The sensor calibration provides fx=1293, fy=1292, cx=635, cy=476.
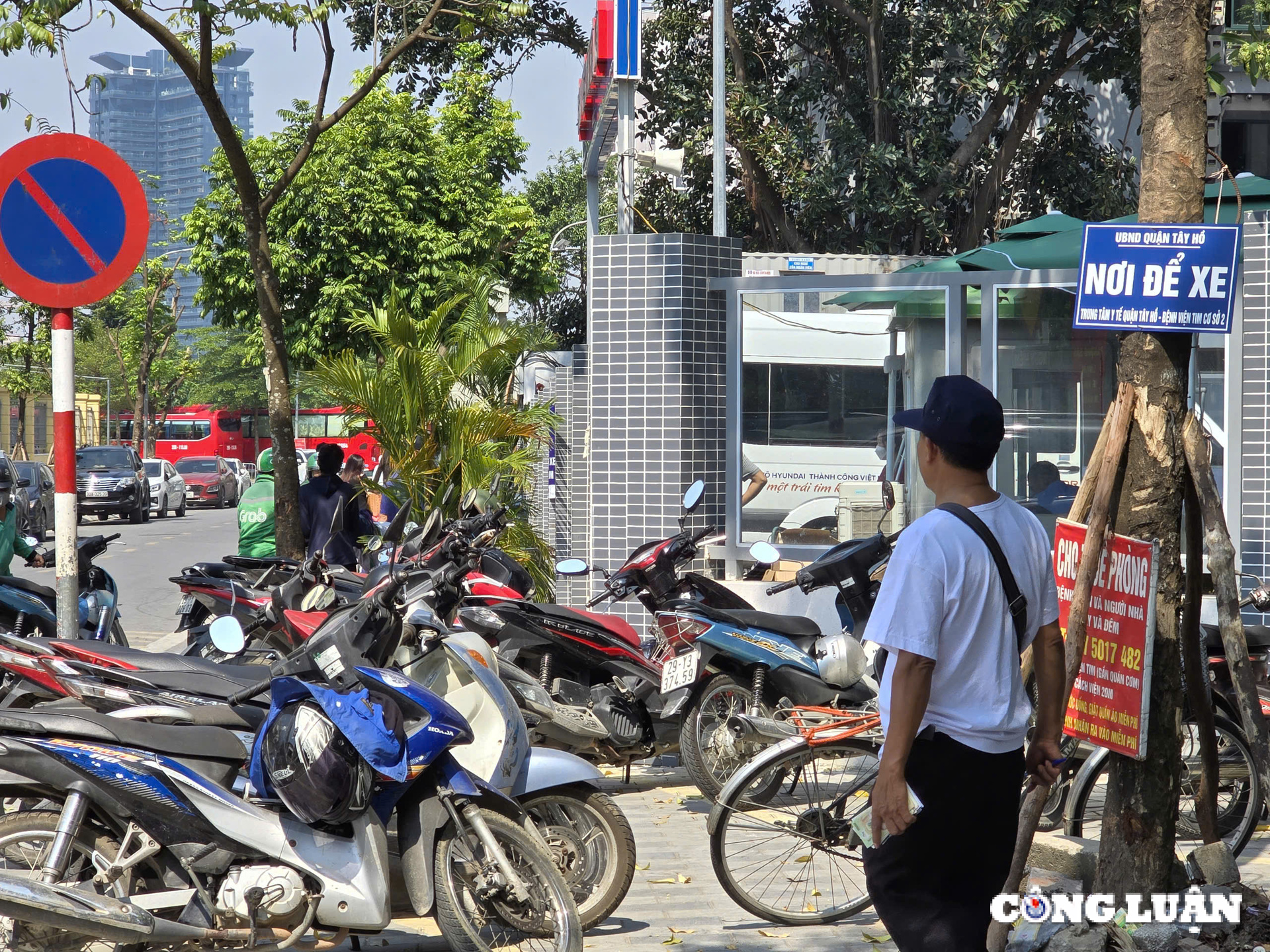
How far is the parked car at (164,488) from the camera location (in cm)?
3275

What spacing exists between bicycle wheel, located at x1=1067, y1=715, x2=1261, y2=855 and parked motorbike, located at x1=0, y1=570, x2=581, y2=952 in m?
2.61

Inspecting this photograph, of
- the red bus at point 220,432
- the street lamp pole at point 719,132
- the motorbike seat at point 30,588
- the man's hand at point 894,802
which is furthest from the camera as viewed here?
the red bus at point 220,432

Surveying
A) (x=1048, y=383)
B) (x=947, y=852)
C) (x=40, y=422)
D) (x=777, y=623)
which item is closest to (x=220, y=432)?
(x=40, y=422)

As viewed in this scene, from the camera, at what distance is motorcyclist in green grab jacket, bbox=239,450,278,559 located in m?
9.25

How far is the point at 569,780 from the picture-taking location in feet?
14.8

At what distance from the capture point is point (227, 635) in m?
4.40

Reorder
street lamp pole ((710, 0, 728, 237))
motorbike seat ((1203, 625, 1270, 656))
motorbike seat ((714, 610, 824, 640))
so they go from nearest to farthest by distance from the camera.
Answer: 1. motorbike seat ((1203, 625, 1270, 656))
2. motorbike seat ((714, 610, 824, 640))
3. street lamp pole ((710, 0, 728, 237))

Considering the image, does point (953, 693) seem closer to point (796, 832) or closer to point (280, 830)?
point (796, 832)

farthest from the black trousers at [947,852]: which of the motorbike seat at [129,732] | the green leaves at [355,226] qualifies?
the green leaves at [355,226]

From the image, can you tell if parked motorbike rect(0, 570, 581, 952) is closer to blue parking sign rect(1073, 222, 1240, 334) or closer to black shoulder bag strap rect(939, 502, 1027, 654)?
black shoulder bag strap rect(939, 502, 1027, 654)

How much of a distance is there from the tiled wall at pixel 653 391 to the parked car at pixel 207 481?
108 ft

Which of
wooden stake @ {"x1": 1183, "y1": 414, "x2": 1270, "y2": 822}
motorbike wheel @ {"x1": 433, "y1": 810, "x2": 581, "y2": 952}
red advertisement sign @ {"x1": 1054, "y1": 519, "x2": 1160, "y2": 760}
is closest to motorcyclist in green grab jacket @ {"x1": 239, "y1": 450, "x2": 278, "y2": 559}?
motorbike wheel @ {"x1": 433, "y1": 810, "x2": 581, "y2": 952}

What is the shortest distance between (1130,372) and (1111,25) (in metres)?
16.5

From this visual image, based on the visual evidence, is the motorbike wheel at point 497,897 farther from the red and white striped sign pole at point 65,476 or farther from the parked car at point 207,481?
the parked car at point 207,481
